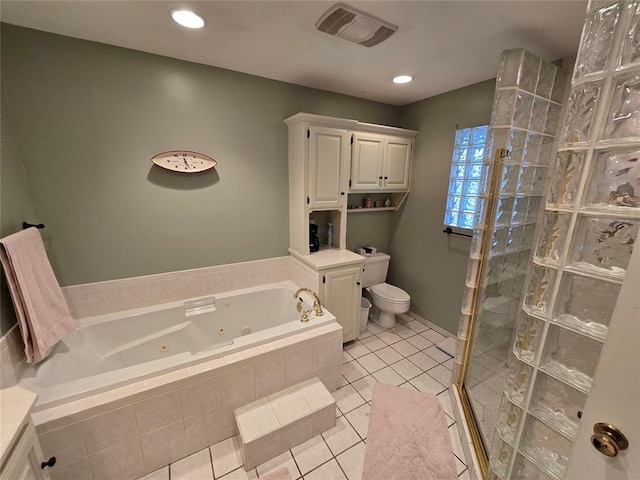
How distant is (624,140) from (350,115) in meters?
2.38

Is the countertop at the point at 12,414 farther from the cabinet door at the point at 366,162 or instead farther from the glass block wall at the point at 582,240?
the cabinet door at the point at 366,162

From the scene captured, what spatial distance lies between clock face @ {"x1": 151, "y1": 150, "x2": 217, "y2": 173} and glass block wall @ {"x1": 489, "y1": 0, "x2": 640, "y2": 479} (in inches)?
85.7

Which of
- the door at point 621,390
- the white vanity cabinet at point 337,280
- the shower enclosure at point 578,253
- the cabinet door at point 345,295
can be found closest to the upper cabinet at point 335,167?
the white vanity cabinet at point 337,280

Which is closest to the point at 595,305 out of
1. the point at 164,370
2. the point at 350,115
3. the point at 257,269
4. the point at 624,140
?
the point at 624,140

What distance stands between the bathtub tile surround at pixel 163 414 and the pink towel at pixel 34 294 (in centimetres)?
47

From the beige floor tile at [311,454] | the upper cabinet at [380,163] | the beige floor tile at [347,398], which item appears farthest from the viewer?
the upper cabinet at [380,163]

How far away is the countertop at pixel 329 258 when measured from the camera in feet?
7.32

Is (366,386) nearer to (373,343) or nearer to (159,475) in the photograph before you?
(373,343)

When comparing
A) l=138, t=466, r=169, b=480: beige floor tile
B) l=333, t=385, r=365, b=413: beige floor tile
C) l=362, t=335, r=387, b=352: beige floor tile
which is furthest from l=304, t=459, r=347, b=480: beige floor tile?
l=362, t=335, r=387, b=352: beige floor tile

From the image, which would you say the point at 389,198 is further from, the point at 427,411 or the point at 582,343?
the point at 582,343

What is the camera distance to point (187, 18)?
55.9 inches

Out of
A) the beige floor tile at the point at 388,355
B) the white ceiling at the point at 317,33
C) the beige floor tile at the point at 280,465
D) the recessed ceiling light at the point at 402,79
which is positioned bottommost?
the beige floor tile at the point at 280,465

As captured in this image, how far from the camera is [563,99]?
1.73 metres

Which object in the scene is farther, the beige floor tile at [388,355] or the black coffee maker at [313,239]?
the black coffee maker at [313,239]
